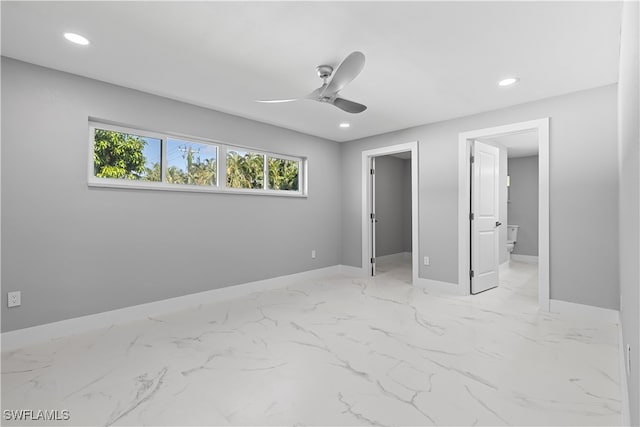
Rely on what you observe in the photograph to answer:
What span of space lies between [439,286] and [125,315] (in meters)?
3.90

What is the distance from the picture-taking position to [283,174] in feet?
16.1

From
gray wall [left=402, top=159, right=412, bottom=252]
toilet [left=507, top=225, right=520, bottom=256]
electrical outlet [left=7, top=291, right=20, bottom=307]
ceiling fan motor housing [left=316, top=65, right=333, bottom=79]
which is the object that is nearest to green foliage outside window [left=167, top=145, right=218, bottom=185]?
electrical outlet [left=7, top=291, right=20, bottom=307]

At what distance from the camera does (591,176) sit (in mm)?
3203

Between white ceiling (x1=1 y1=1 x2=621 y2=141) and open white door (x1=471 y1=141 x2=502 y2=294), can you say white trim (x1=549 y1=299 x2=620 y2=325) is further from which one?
white ceiling (x1=1 y1=1 x2=621 y2=141)

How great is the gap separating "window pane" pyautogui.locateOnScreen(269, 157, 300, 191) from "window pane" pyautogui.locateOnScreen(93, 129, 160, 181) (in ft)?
5.38

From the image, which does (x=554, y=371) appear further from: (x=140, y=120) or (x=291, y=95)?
(x=140, y=120)

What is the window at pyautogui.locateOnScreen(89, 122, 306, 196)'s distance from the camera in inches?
126

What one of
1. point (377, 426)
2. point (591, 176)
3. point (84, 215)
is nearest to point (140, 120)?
point (84, 215)

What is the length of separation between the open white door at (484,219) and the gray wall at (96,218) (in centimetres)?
289

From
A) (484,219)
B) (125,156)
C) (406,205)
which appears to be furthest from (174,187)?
(406,205)

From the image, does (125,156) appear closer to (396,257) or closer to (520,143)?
(396,257)

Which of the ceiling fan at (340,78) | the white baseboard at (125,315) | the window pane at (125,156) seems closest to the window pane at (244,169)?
the window pane at (125,156)

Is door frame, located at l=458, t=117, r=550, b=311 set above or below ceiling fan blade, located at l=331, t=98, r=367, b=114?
below

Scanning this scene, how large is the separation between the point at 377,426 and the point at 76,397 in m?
1.82
